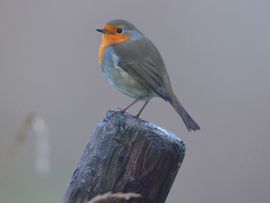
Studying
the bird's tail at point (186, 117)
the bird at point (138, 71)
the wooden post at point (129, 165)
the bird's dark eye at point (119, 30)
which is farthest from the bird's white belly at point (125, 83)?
the wooden post at point (129, 165)

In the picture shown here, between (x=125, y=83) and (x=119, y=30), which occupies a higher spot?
(x=119, y=30)

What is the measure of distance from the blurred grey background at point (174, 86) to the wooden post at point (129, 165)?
3.17 m

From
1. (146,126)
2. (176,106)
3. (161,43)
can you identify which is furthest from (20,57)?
(146,126)

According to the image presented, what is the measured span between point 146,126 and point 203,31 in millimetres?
6419

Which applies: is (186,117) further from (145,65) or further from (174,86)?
(174,86)

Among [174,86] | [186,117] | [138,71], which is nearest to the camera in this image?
[186,117]

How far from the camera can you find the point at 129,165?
2.89 meters

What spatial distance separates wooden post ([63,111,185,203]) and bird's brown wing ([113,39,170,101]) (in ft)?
5.04

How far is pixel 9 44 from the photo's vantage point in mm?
9180

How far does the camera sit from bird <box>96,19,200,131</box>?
4.57 metres

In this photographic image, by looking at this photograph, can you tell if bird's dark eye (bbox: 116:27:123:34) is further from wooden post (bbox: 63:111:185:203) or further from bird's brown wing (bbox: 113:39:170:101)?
wooden post (bbox: 63:111:185:203)

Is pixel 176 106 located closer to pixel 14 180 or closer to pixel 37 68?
pixel 14 180

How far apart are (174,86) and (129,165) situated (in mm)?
4978

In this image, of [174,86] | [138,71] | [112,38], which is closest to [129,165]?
[138,71]
